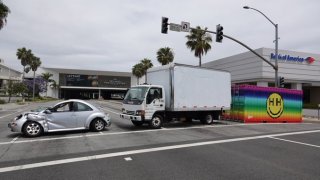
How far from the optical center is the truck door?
16.7 metres

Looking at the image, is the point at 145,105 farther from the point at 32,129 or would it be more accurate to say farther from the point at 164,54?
the point at 164,54

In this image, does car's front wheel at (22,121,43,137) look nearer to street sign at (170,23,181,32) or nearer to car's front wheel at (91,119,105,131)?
car's front wheel at (91,119,105,131)

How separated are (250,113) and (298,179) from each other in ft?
50.9

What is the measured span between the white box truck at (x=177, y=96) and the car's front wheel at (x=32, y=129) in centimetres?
470

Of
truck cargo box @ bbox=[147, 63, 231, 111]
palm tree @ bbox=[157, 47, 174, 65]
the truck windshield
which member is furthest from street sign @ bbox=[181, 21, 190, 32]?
palm tree @ bbox=[157, 47, 174, 65]

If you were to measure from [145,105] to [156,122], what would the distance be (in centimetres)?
129

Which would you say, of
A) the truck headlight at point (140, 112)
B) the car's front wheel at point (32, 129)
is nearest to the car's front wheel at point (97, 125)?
the truck headlight at point (140, 112)


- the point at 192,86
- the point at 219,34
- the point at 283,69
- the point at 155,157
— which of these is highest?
the point at 219,34

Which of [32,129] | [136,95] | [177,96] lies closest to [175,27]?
[177,96]

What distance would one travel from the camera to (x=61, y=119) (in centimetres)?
1465

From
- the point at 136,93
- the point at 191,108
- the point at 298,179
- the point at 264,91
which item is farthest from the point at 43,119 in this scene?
the point at 264,91

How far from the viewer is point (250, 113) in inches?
888

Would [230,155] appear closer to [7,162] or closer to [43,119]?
[7,162]

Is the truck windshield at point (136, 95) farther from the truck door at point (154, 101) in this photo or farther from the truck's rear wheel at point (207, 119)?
the truck's rear wheel at point (207, 119)
